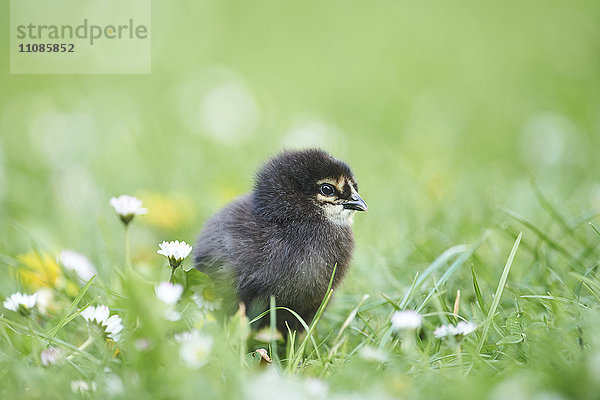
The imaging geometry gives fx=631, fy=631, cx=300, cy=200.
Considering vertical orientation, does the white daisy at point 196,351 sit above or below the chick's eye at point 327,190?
below

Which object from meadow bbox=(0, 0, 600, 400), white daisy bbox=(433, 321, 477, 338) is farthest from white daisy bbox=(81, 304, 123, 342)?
white daisy bbox=(433, 321, 477, 338)

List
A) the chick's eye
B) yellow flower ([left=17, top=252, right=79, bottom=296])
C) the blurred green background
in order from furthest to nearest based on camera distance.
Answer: the blurred green background
yellow flower ([left=17, top=252, right=79, bottom=296])
the chick's eye

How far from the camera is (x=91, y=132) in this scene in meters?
5.91

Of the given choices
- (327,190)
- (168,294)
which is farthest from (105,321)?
(327,190)

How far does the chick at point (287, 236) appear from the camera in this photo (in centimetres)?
276

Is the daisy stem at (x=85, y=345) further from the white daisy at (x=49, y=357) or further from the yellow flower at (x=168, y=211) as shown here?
the yellow flower at (x=168, y=211)

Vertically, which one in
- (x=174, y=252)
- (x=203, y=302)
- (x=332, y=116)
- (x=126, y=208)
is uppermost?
(x=332, y=116)

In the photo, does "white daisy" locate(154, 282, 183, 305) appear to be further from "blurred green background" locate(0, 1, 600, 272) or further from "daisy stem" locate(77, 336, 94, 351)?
"blurred green background" locate(0, 1, 600, 272)

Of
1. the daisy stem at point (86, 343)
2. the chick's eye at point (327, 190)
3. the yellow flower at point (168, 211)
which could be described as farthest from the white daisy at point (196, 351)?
the yellow flower at point (168, 211)

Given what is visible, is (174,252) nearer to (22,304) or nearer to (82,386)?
(82,386)

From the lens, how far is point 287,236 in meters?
2.85

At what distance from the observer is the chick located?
2.76 metres
